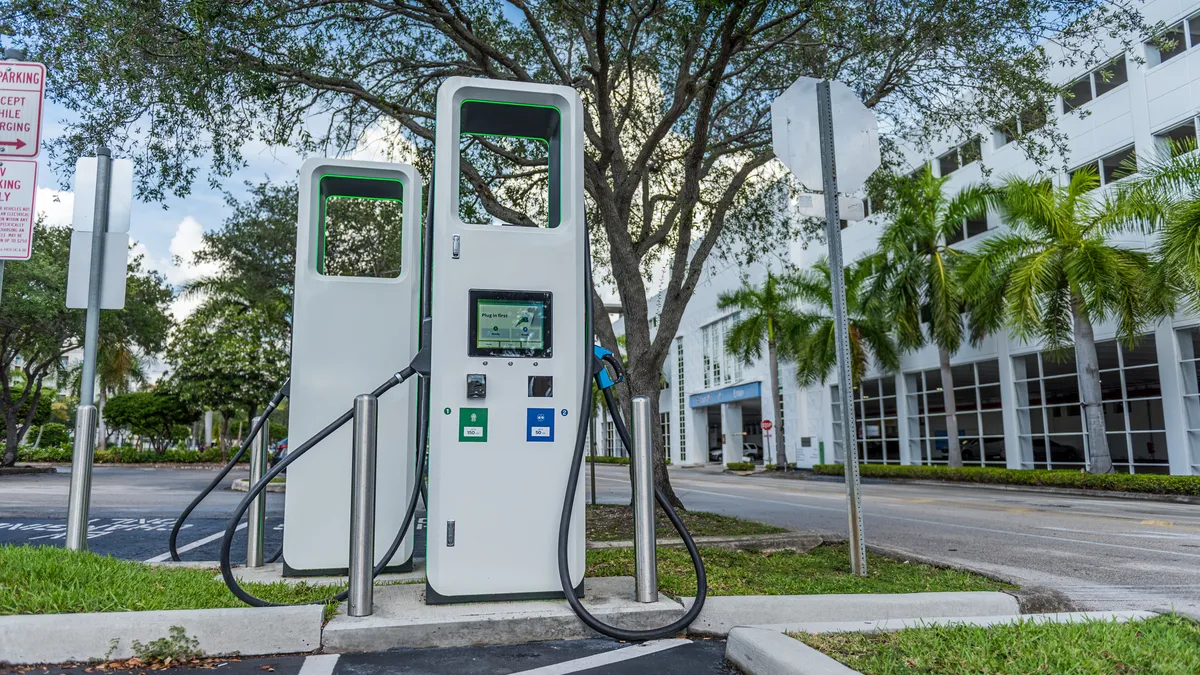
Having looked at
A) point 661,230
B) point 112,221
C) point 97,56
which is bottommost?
point 112,221

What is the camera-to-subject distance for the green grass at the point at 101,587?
4.01m

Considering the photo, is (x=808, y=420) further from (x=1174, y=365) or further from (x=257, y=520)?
(x=257, y=520)

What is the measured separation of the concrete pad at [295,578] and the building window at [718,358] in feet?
135

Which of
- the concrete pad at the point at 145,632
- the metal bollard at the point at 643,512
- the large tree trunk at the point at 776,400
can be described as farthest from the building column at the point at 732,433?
the concrete pad at the point at 145,632

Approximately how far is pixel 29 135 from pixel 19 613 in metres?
2.94

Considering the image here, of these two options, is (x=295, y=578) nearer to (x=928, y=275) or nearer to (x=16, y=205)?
(x=16, y=205)

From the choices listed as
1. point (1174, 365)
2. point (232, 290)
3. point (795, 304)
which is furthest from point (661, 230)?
point (795, 304)

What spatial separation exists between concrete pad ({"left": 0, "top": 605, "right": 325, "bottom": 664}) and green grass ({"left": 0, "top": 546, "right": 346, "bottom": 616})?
198 mm

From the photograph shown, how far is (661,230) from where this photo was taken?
1105cm

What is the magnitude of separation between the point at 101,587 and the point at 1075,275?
67.2 feet

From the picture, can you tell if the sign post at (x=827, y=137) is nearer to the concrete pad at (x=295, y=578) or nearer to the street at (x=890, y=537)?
the street at (x=890, y=537)

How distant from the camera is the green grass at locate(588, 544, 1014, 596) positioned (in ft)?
17.3

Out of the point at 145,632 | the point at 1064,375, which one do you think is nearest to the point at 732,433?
the point at 1064,375

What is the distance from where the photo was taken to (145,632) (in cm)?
→ 379
